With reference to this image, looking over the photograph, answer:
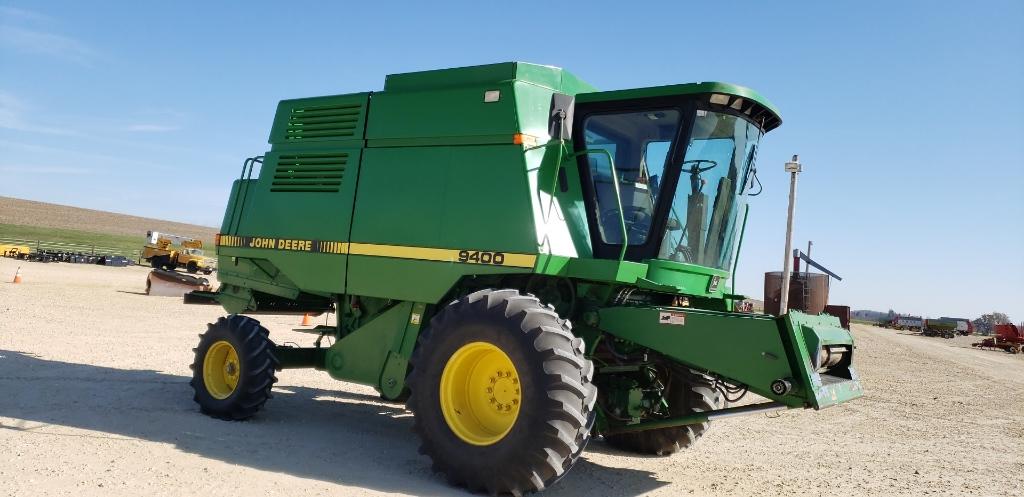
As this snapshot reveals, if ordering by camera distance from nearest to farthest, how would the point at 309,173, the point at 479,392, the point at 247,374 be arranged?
the point at 479,392, the point at 247,374, the point at 309,173

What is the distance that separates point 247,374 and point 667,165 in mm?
4974

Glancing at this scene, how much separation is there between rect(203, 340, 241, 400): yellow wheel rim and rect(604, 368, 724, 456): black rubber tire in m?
4.29

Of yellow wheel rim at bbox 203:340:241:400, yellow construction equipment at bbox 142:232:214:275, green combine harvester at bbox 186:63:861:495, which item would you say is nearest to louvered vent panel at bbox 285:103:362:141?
green combine harvester at bbox 186:63:861:495

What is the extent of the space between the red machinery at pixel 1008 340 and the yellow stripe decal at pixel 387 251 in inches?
1796

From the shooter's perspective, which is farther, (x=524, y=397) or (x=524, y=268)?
(x=524, y=268)

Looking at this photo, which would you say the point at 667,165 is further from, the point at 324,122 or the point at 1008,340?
the point at 1008,340

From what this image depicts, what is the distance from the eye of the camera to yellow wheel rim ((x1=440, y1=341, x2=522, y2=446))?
20.3 ft

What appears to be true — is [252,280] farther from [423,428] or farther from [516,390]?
[516,390]

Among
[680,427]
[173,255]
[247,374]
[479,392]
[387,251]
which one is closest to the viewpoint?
[479,392]

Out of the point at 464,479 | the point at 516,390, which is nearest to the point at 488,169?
the point at 516,390

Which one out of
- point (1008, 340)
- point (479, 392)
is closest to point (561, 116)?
point (479, 392)

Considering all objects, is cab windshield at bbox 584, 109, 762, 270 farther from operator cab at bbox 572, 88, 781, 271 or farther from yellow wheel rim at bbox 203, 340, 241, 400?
yellow wheel rim at bbox 203, 340, 241, 400

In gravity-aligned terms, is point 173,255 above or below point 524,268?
below

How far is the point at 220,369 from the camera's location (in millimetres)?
8773
